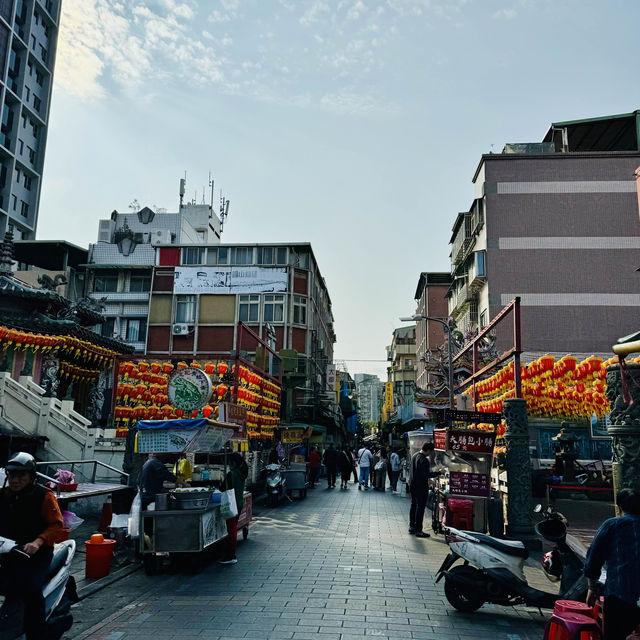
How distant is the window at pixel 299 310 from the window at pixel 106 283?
12.5m

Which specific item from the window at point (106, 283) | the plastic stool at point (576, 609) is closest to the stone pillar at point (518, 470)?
the plastic stool at point (576, 609)

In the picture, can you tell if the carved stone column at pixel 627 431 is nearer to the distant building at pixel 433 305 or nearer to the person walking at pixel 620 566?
the person walking at pixel 620 566

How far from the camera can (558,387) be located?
11.9 meters

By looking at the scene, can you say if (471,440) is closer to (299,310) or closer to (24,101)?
(299,310)

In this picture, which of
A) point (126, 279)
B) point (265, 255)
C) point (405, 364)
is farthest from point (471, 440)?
point (405, 364)

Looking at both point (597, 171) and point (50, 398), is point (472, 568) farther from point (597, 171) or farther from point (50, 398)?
point (597, 171)

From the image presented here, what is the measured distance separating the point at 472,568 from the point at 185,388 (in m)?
8.75

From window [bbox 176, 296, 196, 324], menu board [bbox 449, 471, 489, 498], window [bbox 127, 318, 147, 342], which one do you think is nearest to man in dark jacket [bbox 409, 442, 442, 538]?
menu board [bbox 449, 471, 489, 498]

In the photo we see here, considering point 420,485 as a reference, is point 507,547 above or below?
below

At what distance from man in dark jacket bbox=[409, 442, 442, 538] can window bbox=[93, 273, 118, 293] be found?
3240 centimetres

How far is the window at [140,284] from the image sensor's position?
130ft

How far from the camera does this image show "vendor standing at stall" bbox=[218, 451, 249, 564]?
9.27 meters

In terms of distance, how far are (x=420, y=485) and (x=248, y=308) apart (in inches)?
1085

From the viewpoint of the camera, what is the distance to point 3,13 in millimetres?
49094
